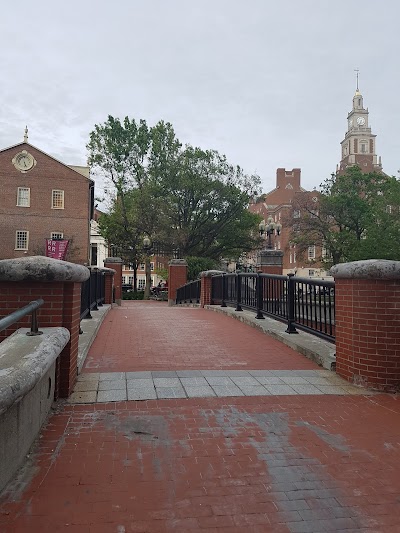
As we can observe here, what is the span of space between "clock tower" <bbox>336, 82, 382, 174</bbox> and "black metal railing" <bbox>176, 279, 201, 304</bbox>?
68.5m

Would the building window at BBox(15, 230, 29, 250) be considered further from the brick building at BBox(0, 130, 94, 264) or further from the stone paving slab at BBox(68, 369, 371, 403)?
the stone paving slab at BBox(68, 369, 371, 403)

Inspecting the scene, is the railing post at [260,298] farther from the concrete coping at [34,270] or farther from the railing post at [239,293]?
the concrete coping at [34,270]

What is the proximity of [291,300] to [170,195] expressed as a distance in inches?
1046

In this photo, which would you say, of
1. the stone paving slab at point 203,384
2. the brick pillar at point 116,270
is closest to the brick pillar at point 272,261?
the brick pillar at point 116,270

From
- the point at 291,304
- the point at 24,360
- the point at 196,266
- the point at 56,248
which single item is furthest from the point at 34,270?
the point at 196,266

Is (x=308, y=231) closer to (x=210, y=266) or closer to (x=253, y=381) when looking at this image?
(x=210, y=266)

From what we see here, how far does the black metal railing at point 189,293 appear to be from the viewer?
1725cm

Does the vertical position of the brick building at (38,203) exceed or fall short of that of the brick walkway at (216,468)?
it exceeds it

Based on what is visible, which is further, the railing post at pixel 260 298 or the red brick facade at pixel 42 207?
the red brick facade at pixel 42 207

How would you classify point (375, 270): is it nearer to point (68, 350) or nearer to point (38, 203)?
point (68, 350)

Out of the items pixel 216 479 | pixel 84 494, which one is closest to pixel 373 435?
pixel 216 479

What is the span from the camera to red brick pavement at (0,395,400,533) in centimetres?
224

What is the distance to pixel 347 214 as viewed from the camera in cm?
3456

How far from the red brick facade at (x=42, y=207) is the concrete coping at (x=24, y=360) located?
118ft
